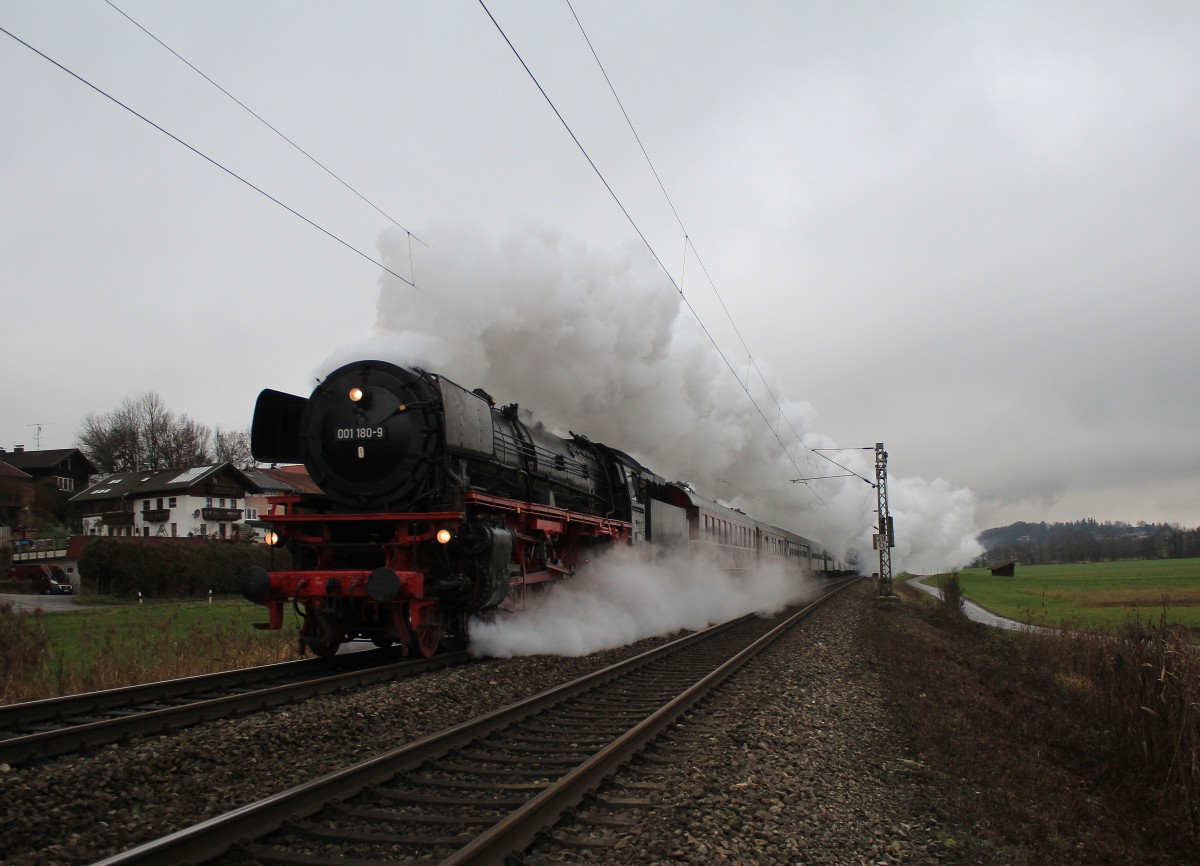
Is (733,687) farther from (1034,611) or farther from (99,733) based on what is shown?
(1034,611)

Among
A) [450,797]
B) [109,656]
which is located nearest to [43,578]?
[109,656]

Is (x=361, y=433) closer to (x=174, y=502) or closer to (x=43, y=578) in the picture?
(x=43, y=578)

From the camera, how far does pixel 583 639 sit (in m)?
12.2

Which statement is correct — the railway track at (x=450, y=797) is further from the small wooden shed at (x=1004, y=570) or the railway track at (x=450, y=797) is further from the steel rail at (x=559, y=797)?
the small wooden shed at (x=1004, y=570)

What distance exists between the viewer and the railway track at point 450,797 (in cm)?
380

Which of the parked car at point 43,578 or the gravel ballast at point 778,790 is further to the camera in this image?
the parked car at point 43,578

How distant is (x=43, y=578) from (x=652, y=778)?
125 ft

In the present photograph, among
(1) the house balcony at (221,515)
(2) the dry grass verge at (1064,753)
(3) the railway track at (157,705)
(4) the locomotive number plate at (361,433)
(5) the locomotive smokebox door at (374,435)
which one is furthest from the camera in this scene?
(1) the house balcony at (221,515)

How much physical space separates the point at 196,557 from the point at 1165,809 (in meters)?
34.5

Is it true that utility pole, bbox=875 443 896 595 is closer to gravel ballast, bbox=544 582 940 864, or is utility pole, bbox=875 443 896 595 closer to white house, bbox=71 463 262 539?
gravel ballast, bbox=544 582 940 864

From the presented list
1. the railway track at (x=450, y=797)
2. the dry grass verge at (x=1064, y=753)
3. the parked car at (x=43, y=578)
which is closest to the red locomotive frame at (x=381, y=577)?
the railway track at (x=450, y=797)

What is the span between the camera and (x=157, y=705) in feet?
23.8

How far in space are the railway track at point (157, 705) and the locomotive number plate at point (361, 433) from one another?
2641 millimetres

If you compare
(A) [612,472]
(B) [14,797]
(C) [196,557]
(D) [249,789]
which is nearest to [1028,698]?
(A) [612,472]
